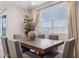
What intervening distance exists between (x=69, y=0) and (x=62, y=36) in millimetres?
1365

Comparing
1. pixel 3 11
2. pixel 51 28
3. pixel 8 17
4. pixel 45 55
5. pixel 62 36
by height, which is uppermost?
pixel 3 11

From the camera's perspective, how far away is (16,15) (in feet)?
18.3

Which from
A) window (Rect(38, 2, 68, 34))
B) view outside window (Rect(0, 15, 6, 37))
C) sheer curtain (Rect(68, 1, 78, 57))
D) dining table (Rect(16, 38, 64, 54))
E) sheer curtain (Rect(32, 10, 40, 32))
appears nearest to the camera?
dining table (Rect(16, 38, 64, 54))

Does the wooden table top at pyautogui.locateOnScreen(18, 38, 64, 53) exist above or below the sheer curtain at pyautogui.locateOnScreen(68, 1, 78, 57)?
below

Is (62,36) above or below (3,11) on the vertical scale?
below

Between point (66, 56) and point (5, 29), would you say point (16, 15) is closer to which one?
point (5, 29)

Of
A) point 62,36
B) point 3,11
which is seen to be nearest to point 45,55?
point 62,36

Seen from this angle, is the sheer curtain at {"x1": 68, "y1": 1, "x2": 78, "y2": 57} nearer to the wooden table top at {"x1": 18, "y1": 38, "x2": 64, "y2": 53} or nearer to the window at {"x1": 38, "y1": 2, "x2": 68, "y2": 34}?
the window at {"x1": 38, "y1": 2, "x2": 68, "y2": 34}

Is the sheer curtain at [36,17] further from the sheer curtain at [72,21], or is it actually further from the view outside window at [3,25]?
the sheer curtain at [72,21]

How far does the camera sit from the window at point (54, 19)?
4004 millimetres

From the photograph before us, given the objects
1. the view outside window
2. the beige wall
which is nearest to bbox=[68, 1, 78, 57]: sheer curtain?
the beige wall

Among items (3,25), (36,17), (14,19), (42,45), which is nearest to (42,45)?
(42,45)

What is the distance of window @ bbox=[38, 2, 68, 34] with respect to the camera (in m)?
4.00

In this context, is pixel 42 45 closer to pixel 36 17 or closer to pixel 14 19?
pixel 36 17
